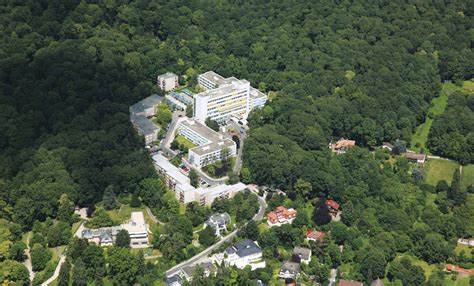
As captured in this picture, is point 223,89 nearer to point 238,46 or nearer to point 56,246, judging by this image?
point 238,46

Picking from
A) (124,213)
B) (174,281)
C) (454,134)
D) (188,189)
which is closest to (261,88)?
(454,134)

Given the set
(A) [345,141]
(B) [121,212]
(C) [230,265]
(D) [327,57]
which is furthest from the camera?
(D) [327,57]

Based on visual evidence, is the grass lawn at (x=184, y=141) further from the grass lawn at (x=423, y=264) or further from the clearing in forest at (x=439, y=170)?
the grass lawn at (x=423, y=264)

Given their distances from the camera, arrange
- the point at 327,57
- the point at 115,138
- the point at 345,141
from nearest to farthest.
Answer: the point at 115,138, the point at 345,141, the point at 327,57

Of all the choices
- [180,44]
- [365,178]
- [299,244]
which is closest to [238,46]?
[180,44]

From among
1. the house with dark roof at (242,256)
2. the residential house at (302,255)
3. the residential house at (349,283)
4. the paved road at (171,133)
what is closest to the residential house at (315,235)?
the residential house at (302,255)
